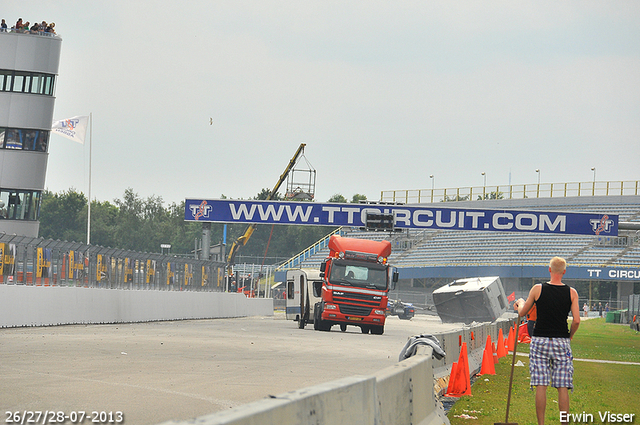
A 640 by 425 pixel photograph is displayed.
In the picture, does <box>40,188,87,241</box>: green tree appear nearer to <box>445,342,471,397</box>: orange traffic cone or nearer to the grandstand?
the grandstand

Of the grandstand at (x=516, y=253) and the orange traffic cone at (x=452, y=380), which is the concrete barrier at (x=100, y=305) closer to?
the orange traffic cone at (x=452, y=380)

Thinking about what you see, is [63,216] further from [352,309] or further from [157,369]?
[157,369]

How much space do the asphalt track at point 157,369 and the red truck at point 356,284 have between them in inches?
273

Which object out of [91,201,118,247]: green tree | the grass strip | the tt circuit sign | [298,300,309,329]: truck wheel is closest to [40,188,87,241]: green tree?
[91,201,118,247]: green tree

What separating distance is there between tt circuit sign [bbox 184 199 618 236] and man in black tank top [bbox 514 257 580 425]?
120ft

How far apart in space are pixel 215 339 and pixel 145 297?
10779 mm

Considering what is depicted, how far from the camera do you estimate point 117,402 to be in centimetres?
961

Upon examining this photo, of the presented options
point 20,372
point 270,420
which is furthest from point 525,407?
point 270,420

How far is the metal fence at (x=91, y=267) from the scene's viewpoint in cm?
2350

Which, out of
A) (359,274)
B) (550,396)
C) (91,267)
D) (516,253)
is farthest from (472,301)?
(550,396)

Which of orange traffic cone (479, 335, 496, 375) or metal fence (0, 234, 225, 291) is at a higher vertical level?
metal fence (0, 234, 225, 291)

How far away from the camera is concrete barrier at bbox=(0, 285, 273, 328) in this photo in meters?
23.4

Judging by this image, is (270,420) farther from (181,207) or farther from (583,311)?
(181,207)

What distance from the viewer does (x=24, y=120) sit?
42281 mm
